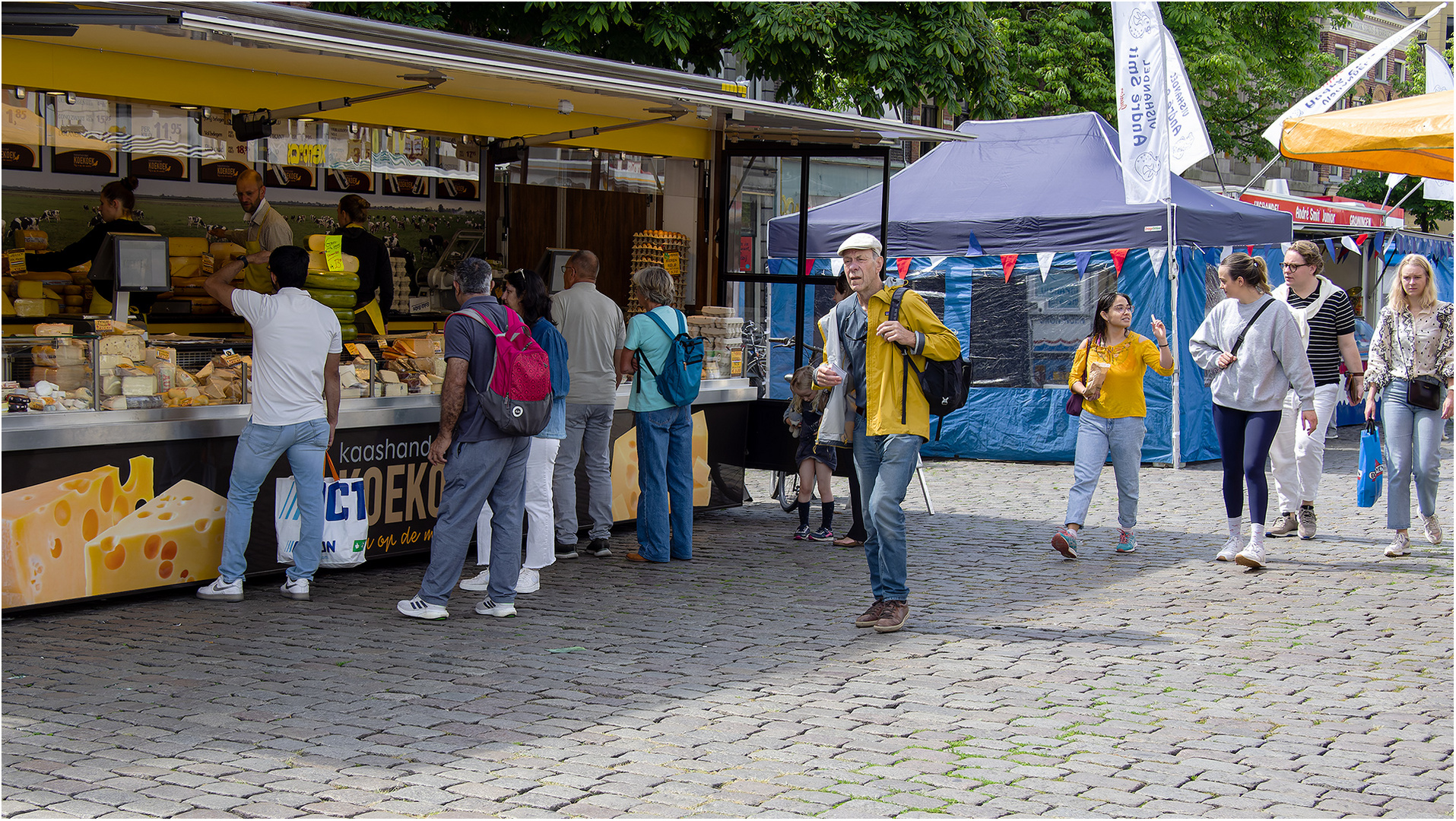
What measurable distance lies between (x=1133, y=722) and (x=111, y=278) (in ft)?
21.3

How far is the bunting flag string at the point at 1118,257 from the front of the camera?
13352 millimetres

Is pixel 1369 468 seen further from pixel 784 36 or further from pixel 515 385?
pixel 784 36

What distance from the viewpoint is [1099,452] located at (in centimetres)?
859

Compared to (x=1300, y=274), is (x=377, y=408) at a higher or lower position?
lower

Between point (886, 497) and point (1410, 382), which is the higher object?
point (1410, 382)

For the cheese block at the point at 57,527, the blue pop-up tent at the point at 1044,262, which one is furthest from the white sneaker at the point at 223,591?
the blue pop-up tent at the point at 1044,262

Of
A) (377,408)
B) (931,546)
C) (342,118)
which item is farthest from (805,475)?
(342,118)

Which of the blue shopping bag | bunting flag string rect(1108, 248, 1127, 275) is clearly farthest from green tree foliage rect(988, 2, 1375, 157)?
the blue shopping bag

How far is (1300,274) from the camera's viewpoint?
901 cm

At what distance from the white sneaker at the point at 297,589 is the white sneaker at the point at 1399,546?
6.65m

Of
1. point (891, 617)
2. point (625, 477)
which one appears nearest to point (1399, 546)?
point (891, 617)

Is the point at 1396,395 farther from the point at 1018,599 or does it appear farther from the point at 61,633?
the point at 61,633

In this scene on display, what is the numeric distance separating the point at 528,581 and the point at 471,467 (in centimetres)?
109

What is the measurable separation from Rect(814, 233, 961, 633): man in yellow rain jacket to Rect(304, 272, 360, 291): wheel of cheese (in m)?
4.80
